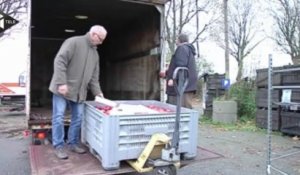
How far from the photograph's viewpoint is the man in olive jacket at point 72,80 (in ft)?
15.2

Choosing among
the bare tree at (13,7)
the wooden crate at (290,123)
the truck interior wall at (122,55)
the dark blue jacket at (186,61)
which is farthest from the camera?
the bare tree at (13,7)

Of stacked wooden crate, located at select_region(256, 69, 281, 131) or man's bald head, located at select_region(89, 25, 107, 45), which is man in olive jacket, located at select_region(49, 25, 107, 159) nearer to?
man's bald head, located at select_region(89, 25, 107, 45)

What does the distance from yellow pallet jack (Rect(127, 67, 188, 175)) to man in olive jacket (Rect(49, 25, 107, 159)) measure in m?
1.11

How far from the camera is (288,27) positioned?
31766 mm

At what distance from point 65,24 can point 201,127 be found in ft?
15.9

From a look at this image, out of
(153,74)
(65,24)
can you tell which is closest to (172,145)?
(153,74)

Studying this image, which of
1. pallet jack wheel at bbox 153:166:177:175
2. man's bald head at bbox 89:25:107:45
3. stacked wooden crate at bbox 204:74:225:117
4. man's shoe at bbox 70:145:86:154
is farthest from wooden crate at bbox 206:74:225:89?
pallet jack wheel at bbox 153:166:177:175

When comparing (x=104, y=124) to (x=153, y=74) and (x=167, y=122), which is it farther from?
(x=153, y=74)

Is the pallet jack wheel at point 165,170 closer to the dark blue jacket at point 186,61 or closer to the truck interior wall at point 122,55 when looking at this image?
the dark blue jacket at point 186,61

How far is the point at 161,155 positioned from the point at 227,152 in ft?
11.3

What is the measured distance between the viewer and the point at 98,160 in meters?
4.36

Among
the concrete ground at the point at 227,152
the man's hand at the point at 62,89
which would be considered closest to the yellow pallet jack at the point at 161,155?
the concrete ground at the point at 227,152

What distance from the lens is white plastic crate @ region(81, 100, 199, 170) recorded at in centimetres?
388

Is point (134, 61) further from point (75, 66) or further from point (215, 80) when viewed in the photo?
point (215, 80)
